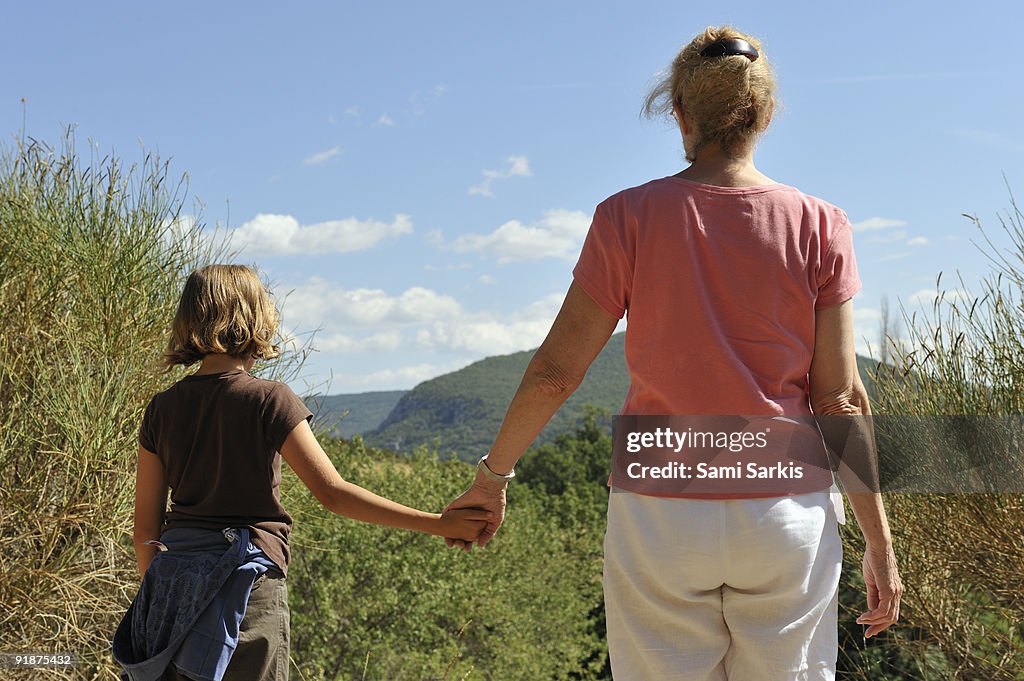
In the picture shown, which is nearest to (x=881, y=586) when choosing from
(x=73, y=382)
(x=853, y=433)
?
(x=853, y=433)

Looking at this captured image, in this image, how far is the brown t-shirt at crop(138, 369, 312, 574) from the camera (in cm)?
189

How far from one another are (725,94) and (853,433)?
633 millimetres

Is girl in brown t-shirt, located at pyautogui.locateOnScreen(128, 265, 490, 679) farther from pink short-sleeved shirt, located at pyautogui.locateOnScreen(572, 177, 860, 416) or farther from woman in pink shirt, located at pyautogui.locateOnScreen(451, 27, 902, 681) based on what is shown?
pink short-sleeved shirt, located at pyautogui.locateOnScreen(572, 177, 860, 416)

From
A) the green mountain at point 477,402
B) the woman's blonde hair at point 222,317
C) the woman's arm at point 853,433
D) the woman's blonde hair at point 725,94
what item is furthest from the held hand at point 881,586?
the green mountain at point 477,402

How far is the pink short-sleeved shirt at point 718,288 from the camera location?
157cm

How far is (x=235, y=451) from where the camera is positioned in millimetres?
1892

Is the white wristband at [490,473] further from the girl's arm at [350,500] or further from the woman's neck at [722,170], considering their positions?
the woman's neck at [722,170]

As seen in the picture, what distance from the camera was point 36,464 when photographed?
222 inches

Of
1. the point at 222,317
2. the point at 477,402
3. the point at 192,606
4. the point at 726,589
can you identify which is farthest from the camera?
the point at 477,402

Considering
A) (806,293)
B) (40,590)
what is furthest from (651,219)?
(40,590)

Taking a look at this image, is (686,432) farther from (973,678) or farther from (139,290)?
(139,290)

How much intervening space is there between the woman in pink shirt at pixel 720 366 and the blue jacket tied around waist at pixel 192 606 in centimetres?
61

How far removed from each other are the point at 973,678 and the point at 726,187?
472 cm

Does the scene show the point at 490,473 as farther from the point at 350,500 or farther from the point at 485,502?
the point at 350,500
